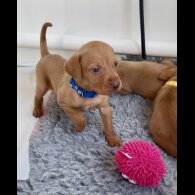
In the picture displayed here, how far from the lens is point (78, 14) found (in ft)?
7.84

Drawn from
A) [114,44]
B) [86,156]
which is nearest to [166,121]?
[86,156]

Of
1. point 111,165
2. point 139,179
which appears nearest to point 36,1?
point 111,165

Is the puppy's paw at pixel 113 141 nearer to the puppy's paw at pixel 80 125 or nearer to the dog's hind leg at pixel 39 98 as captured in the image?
the puppy's paw at pixel 80 125

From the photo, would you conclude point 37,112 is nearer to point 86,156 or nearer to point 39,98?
point 39,98

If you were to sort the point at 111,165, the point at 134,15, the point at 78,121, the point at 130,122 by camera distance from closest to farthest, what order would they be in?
the point at 111,165
the point at 78,121
the point at 130,122
the point at 134,15

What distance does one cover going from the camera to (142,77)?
2.09 m

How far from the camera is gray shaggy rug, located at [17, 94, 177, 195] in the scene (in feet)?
4.77

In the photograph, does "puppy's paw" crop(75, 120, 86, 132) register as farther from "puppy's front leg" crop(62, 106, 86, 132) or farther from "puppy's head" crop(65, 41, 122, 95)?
"puppy's head" crop(65, 41, 122, 95)

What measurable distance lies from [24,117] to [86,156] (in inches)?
21.4

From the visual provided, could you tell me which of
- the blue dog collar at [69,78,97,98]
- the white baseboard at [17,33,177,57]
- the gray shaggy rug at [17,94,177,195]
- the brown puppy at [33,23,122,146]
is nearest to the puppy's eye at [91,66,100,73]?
the brown puppy at [33,23,122,146]

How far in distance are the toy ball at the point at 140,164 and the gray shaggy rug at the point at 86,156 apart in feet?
0.19
